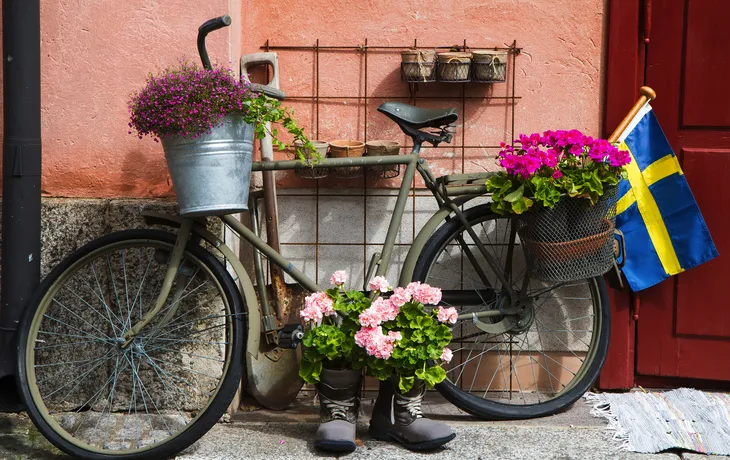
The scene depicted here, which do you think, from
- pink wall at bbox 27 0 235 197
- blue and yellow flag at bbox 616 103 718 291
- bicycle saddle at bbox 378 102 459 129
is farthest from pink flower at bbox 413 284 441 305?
pink wall at bbox 27 0 235 197

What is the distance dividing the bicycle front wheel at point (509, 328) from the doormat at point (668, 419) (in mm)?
216

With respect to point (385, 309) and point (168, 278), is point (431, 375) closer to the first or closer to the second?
point (385, 309)

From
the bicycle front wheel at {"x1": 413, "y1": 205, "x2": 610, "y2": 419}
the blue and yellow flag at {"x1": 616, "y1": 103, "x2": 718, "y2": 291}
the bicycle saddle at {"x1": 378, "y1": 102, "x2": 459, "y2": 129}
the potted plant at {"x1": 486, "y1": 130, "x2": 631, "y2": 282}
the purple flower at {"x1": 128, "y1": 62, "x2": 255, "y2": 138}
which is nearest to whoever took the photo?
the purple flower at {"x1": 128, "y1": 62, "x2": 255, "y2": 138}

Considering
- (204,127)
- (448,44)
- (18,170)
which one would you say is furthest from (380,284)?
(18,170)

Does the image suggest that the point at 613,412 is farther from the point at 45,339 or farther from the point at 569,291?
the point at 45,339

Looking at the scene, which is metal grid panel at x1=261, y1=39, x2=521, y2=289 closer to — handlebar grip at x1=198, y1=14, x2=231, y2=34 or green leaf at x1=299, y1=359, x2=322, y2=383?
green leaf at x1=299, y1=359, x2=322, y2=383

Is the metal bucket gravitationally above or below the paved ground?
above

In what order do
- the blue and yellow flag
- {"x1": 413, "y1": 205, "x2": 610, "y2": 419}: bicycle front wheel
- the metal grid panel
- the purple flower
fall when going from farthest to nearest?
the metal grid panel < the blue and yellow flag < {"x1": 413, "y1": 205, "x2": 610, "y2": 419}: bicycle front wheel < the purple flower

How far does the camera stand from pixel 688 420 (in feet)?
13.5

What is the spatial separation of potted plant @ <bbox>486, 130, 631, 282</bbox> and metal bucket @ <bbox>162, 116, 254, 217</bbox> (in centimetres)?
117

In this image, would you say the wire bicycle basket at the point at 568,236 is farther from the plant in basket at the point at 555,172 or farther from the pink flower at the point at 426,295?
the pink flower at the point at 426,295

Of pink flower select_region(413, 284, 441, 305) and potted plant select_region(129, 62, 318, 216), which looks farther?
pink flower select_region(413, 284, 441, 305)

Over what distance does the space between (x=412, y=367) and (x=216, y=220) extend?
1169mm

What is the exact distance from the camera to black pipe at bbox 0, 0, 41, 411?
3.80 metres
